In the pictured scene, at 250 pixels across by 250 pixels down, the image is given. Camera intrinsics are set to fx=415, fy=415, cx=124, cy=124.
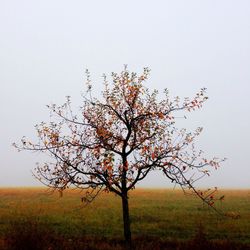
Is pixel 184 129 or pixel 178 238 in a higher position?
pixel 184 129

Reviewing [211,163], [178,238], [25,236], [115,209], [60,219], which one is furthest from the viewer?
[115,209]

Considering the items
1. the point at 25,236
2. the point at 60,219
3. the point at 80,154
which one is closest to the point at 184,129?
the point at 80,154

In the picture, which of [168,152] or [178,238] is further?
[178,238]

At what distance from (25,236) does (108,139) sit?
5.57 metres

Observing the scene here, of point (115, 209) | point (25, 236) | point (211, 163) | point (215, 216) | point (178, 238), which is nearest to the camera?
point (25, 236)

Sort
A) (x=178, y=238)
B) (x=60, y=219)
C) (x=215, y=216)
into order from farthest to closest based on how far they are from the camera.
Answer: (x=215, y=216), (x=60, y=219), (x=178, y=238)

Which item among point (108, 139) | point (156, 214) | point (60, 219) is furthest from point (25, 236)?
point (156, 214)

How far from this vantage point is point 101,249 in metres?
18.1

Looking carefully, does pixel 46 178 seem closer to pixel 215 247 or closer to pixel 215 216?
pixel 215 247

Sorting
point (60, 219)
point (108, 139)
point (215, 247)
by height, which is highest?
point (108, 139)

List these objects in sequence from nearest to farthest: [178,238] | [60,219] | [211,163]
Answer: [211,163]
[178,238]
[60,219]

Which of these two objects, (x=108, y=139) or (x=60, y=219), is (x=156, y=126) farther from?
→ (x=60, y=219)

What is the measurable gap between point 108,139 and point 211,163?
15.7 ft

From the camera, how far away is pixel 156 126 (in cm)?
1944
